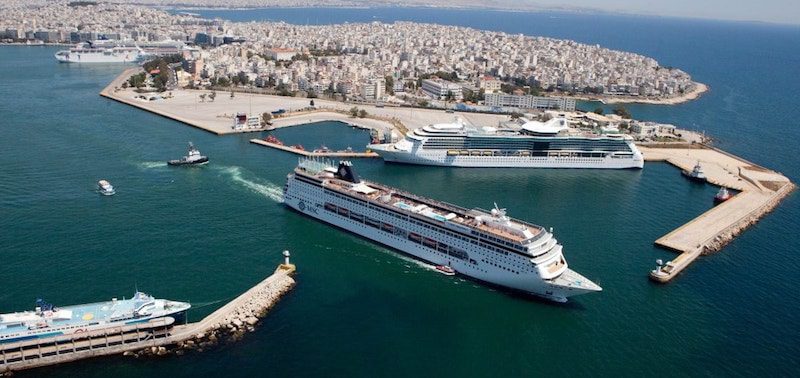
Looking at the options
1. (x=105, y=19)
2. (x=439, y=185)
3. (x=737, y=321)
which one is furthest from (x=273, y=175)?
(x=105, y=19)

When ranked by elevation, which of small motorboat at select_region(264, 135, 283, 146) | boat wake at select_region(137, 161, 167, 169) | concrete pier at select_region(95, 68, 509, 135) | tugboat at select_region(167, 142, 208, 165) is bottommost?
boat wake at select_region(137, 161, 167, 169)

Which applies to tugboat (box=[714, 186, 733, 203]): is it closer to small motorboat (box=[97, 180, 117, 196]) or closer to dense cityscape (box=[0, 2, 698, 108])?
dense cityscape (box=[0, 2, 698, 108])

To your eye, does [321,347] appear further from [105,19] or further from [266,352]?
[105,19]

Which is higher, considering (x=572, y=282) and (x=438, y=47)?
(x=438, y=47)

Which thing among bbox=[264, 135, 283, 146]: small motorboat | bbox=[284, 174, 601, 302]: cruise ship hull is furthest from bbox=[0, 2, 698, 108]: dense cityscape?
bbox=[284, 174, 601, 302]: cruise ship hull

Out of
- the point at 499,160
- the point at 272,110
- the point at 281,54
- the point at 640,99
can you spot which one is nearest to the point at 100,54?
the point at 281,54

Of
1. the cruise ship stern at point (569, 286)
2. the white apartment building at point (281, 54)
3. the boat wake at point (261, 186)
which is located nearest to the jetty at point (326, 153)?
the boat wake at point (261, 186)

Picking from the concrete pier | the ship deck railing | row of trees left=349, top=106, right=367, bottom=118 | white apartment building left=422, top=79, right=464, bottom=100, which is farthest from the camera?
white apartment building left=422, top=79, right=464, bottom=100
